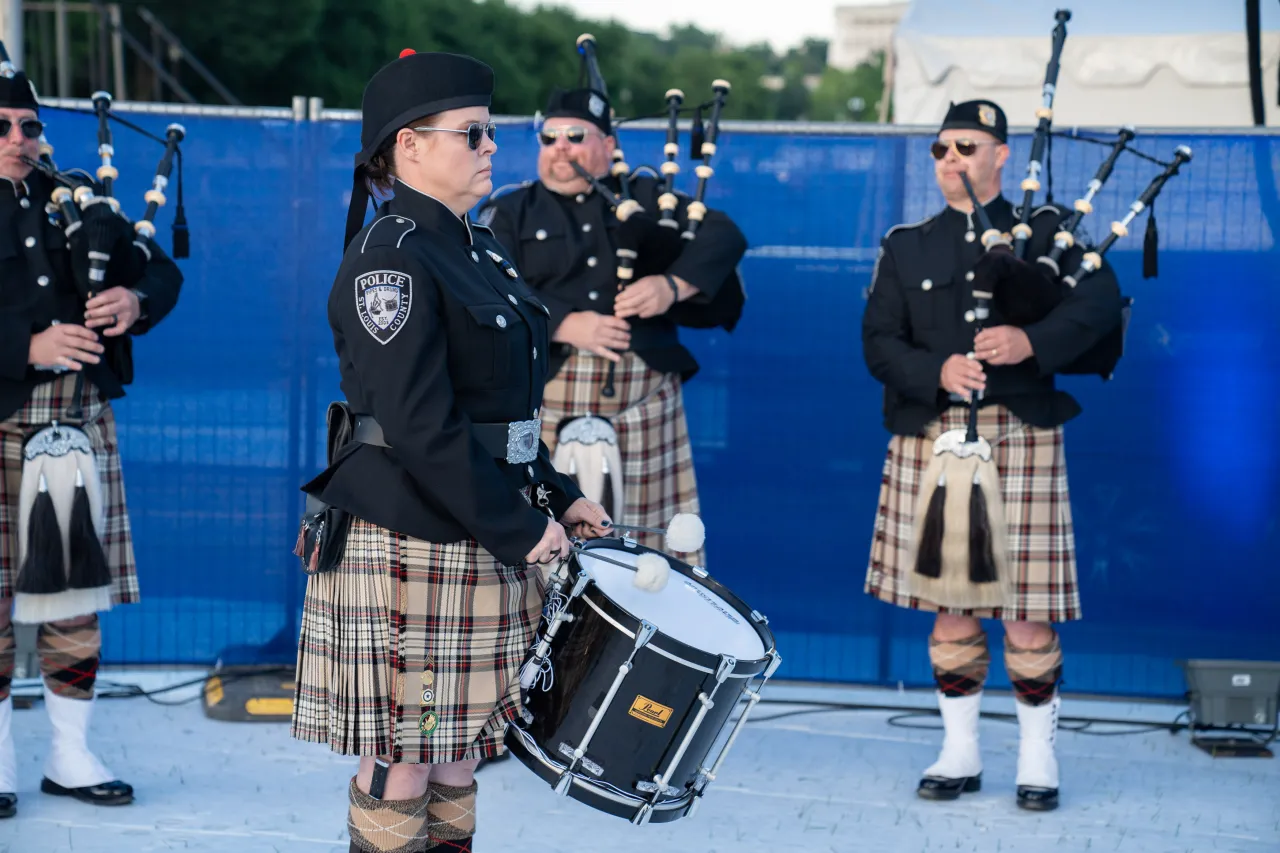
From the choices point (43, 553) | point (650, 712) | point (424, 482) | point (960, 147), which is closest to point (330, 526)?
point (424, 482)

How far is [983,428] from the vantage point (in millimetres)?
3699

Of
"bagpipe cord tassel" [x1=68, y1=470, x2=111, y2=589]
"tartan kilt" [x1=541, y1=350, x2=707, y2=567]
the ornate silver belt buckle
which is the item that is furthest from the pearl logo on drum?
"bagpipe cord tassel" [x1=68, y1=470, x2=111, y2=589]

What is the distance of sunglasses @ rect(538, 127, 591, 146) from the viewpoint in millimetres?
3781

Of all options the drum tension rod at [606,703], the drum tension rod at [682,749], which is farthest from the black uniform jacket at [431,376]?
the drum tension rod at [682,749]

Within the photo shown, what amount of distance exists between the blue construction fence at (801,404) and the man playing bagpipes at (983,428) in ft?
2.39

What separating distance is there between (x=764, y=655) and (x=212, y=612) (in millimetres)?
2517

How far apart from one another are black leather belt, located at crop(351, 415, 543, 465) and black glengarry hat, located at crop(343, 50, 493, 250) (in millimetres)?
415

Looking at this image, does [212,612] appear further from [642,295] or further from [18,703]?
[642,295]

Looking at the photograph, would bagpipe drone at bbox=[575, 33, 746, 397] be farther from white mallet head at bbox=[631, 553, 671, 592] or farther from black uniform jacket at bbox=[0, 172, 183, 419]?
white mallet head at bbox=[631, 553, 671, 592]

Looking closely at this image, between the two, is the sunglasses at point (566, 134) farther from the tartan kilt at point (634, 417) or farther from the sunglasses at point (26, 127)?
the sunglasses at point (26, 127)

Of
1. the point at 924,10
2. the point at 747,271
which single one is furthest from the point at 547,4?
the point at 747,271

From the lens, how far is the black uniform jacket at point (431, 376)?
2.22 metres

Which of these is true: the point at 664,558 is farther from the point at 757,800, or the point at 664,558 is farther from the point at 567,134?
the point at 567,134

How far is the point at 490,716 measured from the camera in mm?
2426
